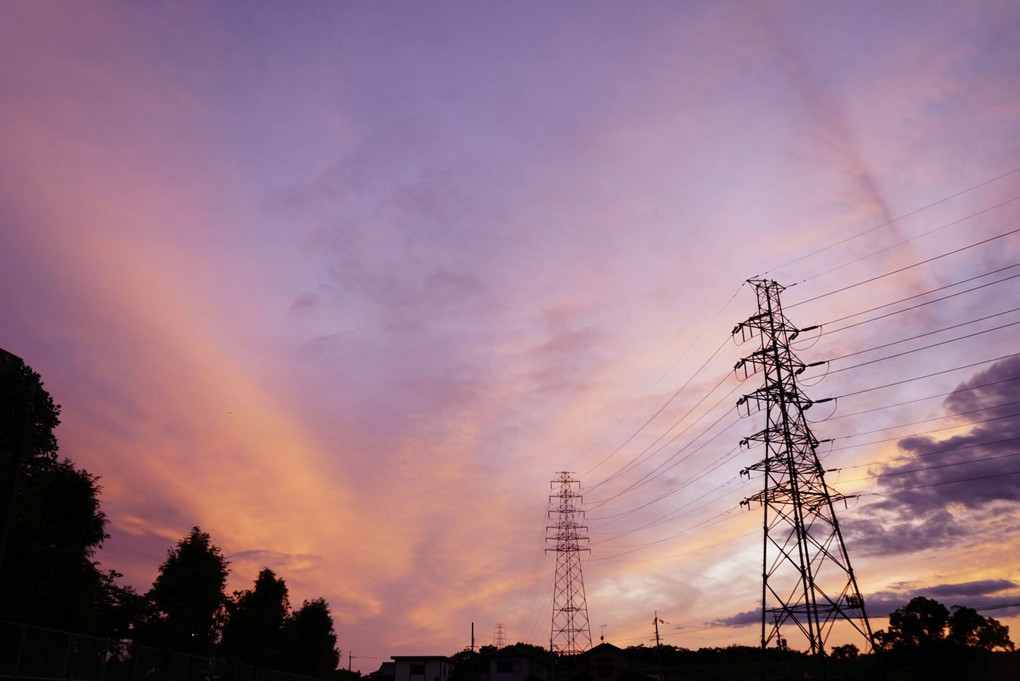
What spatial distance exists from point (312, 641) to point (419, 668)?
3009 centimetres

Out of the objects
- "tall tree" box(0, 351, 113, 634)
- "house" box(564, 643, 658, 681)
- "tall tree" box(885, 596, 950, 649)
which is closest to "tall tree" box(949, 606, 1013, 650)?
"tall tree" box(885, 596, 950, 649)

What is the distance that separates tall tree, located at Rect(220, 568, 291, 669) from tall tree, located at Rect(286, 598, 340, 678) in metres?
2.96

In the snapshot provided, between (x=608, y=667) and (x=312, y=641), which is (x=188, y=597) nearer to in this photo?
(x=312, y=641)

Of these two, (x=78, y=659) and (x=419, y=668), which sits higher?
(x=78, y=659)

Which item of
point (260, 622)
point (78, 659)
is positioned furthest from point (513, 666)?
point (78, 659)

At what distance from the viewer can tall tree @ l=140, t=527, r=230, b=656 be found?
60.8 meters

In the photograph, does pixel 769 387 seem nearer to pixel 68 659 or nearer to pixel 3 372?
pixel 68 659

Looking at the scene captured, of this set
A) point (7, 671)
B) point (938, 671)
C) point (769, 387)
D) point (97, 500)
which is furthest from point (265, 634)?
point (938, 671)

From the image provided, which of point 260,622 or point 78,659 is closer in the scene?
point 78,659

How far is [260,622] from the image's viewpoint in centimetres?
8456

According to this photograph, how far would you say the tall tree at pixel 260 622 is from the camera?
81562 millimetres

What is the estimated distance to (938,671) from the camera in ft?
329

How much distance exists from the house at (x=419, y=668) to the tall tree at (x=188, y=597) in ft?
189

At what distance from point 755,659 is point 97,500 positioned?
150232mm
